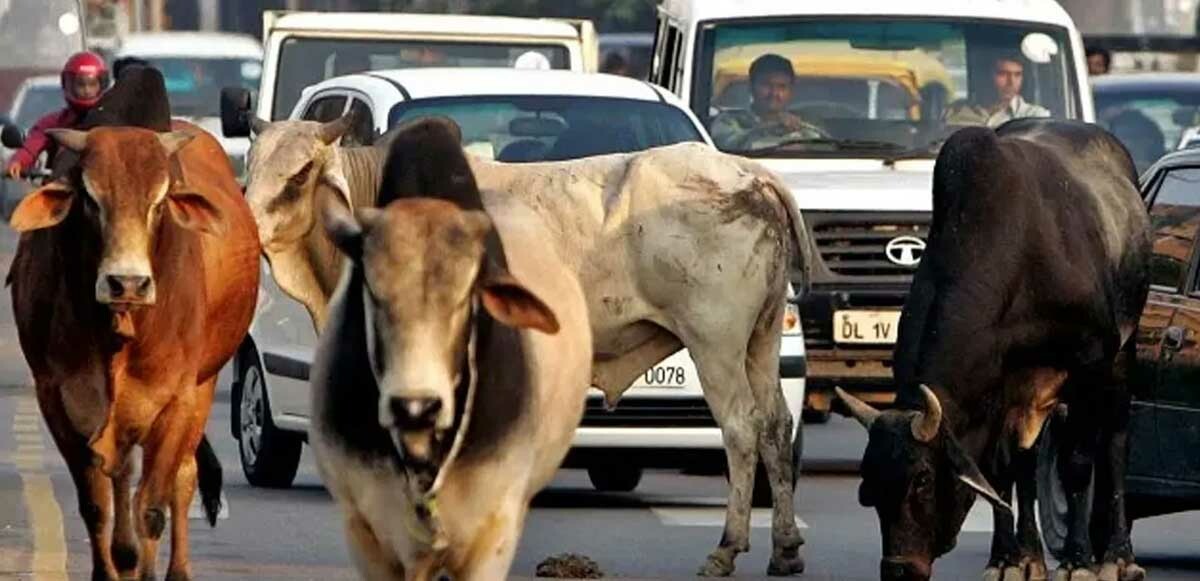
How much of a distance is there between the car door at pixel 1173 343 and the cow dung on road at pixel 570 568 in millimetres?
2235

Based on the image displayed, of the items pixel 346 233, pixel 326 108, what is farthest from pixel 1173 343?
pixel 346 233

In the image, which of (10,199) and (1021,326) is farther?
(10,199)

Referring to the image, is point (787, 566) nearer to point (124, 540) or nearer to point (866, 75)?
point (124, 540)

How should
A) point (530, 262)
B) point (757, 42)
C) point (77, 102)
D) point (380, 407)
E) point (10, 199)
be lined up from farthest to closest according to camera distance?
point (10, 199) → point (757, 42) → point (77, 102) → point (530, 262) → point (380, 407)

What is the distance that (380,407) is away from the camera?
8898mm

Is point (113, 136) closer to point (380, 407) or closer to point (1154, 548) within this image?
point (380, 407)

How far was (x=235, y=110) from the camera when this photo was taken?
17.5m

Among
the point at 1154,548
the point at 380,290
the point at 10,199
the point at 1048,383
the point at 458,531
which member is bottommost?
the point at 10,199

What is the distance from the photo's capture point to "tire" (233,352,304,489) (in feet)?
57.0

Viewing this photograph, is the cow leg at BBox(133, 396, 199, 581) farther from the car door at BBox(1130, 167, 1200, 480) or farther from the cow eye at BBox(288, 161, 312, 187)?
the car door at BBox(1130, 167, 1200, 480)

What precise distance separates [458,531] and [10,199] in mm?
39493

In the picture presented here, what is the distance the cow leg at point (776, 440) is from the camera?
1416cm

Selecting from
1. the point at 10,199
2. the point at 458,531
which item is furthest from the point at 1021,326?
the point at 10,199

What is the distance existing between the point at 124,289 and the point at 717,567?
3427mm
